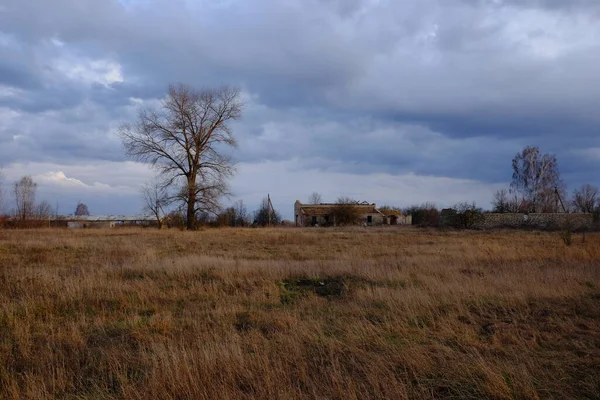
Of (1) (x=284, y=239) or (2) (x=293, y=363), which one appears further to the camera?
(1) (x=284, y=239)

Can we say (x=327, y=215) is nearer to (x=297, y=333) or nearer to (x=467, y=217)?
(x=467, y=217)

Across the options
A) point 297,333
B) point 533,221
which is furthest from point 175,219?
point 297,333

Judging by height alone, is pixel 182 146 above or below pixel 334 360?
above

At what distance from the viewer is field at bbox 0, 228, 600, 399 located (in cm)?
470

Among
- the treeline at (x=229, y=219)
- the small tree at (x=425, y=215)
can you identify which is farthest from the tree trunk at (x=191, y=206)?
the small tree at (x=425, y=215)

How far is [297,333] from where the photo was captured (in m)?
6.43

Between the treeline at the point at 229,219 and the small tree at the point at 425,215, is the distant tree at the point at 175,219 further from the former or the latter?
the small tree at the point at 425,215

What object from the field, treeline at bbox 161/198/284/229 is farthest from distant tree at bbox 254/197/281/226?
the field

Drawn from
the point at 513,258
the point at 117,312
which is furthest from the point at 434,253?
the point at 117,312

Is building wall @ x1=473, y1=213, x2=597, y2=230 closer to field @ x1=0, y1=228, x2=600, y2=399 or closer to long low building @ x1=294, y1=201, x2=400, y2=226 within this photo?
long low building @ x1=294, y1=201, x2=400, y2=226

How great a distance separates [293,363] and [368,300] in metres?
3.83

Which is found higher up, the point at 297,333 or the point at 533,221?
the point at 533,221

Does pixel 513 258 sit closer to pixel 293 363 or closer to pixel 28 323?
pixel 293 363

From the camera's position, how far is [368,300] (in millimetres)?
8898
